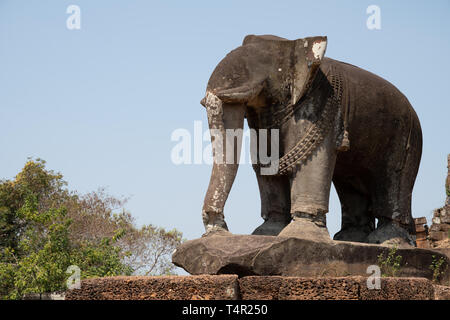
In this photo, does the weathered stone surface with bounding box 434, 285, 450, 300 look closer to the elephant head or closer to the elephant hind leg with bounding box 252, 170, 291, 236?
the elephant hind leg with bounding box 252, 170, 291, 236

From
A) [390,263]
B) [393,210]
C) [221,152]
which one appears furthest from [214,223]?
[393,210]

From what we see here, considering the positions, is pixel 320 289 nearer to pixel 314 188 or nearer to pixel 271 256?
pixel 271 256

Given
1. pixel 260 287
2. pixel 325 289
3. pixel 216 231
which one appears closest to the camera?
pixel 325 289

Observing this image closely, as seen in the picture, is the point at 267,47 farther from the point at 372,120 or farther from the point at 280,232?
the point at 280,232

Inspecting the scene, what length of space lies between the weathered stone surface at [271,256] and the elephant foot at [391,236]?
0.72 metres

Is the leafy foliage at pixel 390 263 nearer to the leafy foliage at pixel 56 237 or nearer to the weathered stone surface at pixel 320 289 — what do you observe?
the weathered stone surface at pixel 320 289

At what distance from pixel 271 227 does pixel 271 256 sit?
1.13 m

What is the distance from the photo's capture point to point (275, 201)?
719cm

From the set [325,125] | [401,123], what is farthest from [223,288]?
[401,123]

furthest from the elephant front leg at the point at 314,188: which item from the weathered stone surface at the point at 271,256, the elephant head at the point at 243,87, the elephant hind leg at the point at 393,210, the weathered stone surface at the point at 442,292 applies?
the weathered stone surface at the point at 442,292

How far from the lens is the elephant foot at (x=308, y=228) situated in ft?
20.8

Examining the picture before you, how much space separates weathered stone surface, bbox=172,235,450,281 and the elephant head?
1.04 ft

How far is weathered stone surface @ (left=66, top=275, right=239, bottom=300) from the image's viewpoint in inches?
222

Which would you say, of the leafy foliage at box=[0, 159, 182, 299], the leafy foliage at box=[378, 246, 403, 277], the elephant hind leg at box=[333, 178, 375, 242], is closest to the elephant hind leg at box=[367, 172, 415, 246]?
the elephant hind leg at box=[333, 178, 375, 242]
